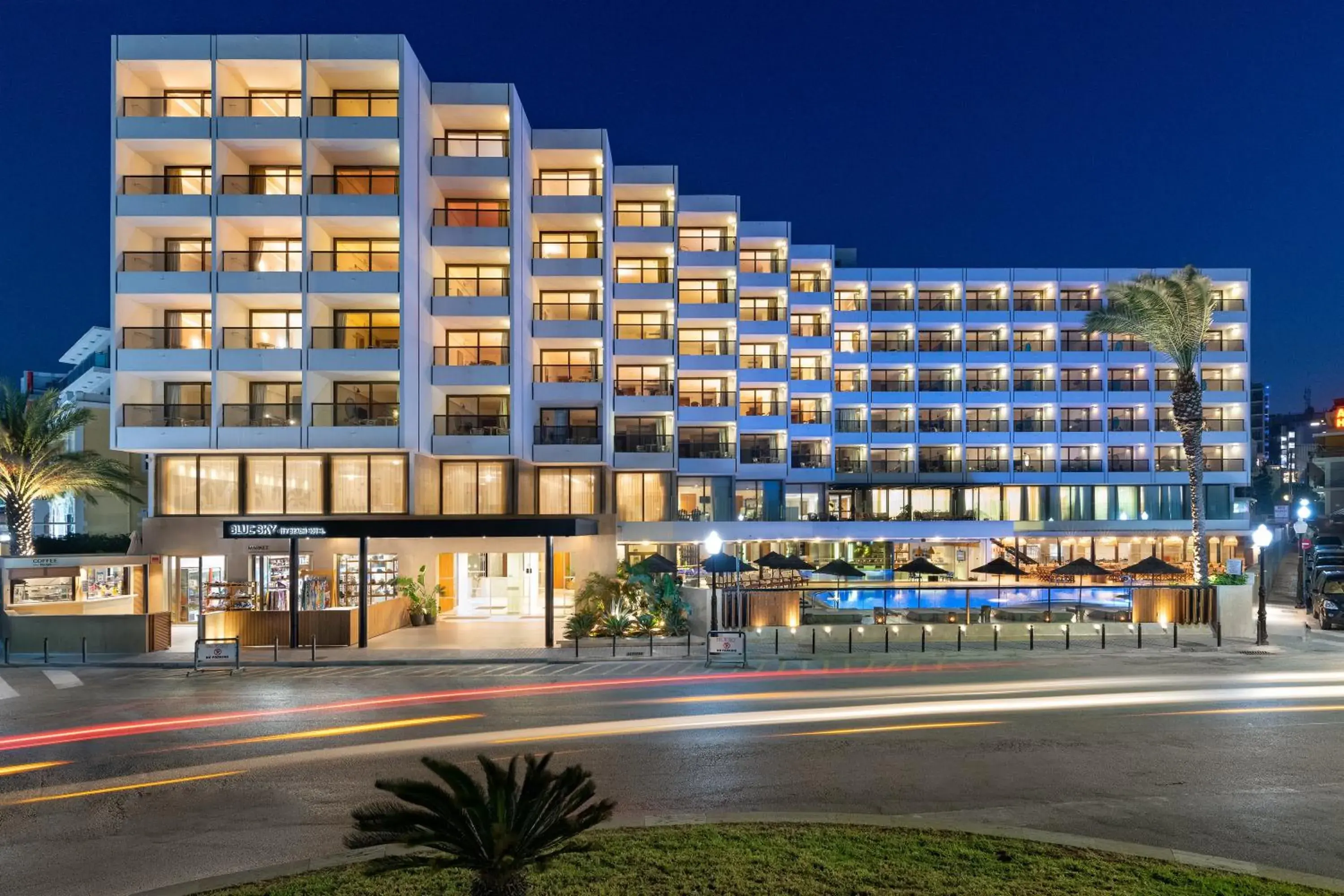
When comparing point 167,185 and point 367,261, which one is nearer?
point 167,185

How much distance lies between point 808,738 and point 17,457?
3857cm

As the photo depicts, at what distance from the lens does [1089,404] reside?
6191cm

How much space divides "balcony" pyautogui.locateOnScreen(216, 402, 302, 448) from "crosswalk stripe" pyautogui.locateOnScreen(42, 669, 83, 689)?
40.0 feet

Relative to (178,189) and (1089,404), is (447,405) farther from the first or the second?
(1089,404)

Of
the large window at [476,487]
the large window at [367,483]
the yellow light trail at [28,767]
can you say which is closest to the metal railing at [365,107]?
the large window at [367,483]

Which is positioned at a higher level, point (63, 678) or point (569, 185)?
point (569, 185)

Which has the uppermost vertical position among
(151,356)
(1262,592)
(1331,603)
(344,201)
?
(344,201)

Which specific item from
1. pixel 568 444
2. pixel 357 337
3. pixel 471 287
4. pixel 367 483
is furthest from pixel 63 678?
pixel 568 444

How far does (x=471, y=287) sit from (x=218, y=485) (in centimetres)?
1438

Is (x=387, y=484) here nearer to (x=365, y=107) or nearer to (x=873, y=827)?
(x=365, y=107)

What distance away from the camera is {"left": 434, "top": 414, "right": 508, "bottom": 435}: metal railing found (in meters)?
38.4

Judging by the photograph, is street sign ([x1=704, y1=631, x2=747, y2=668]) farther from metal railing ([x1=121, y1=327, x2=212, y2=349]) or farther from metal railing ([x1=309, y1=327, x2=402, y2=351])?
metal railing ([x1=121, y1=327, x2=212, y2=349])

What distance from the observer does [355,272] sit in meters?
34.6

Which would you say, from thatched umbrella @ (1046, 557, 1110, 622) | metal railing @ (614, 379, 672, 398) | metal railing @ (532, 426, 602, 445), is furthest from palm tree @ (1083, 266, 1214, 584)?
metal railing @ (532, 426, 602, 445)
